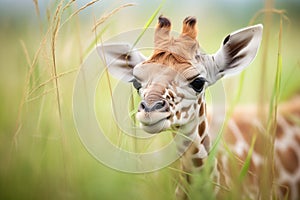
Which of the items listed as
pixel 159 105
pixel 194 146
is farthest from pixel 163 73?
pixel 194 146

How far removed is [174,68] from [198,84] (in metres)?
0.08

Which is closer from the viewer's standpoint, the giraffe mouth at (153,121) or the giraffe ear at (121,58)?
the giraffe mouth at (153,121)

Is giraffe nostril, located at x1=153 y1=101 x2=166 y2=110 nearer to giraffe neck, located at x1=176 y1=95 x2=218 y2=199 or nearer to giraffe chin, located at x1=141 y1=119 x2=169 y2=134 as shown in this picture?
giraffe chin, located at x1=141 y1=119 x2=169 y2=134

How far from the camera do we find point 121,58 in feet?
5.42

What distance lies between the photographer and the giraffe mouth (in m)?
1.29

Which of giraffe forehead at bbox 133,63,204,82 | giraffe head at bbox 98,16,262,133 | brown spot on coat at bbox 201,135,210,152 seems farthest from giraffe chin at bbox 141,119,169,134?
brown spot on coat at bbox 201,135,210,152

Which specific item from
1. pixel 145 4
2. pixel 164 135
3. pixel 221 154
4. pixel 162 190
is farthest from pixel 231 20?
pixel 162 190

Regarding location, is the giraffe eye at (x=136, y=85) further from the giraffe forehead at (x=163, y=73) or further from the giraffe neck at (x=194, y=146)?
the giraffe neck at (x=194, y=146)

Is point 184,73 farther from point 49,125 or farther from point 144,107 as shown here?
point 49,125

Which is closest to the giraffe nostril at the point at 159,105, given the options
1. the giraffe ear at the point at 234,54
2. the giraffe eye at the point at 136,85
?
the giraffe eye at the point at 136,85

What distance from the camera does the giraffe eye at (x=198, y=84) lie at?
4.91ft

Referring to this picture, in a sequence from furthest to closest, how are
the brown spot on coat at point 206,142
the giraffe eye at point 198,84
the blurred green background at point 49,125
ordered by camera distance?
the brown spot on coat at point 206,142
the giraffe eye at point 198,84
the blurred green background at point 49,125

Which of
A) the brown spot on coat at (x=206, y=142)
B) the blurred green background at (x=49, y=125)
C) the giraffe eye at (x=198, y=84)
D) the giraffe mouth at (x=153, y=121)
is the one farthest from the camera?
the brown spot on coat at (x=206, y=142)

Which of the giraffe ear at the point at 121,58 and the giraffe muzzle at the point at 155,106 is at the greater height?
the giraffe ear at the point at 121,58
